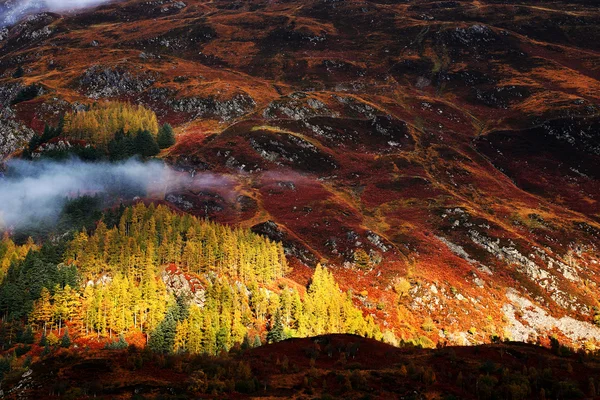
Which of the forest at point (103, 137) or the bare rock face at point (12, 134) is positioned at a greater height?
the forest at point (103, 137)

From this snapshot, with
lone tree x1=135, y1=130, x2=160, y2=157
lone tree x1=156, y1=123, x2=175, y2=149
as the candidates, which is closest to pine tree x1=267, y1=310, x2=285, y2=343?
lone tree x1=135, y1=130, x2=160, y2=157

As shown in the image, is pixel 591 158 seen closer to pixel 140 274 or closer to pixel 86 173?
pixel 140 274

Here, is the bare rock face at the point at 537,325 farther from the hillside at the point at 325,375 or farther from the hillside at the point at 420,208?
the hillside at the point at 325,375

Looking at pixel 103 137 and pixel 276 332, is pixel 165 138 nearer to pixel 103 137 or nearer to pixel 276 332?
pixel 103 137

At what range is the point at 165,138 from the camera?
180 metres

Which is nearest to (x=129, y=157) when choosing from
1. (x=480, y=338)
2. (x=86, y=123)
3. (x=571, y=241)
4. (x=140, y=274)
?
(x=86, y=123)

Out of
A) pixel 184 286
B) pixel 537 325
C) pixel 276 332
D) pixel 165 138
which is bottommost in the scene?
pixel 537 325

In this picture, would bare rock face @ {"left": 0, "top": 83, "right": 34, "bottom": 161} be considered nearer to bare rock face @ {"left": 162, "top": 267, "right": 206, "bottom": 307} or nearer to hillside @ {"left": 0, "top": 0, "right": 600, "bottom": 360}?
hillside @ {"left": 0, "top": 0, "right": 600, "bottom": 360}

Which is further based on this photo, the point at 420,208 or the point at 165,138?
the point at 165,138

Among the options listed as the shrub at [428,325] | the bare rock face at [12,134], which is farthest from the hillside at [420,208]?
the bare rock face at [12,134]

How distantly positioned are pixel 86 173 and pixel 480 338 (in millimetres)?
122541

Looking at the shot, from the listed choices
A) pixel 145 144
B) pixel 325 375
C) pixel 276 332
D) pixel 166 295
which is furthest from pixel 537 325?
pixel 145 144

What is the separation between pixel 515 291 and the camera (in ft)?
368

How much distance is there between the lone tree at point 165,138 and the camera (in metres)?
179
